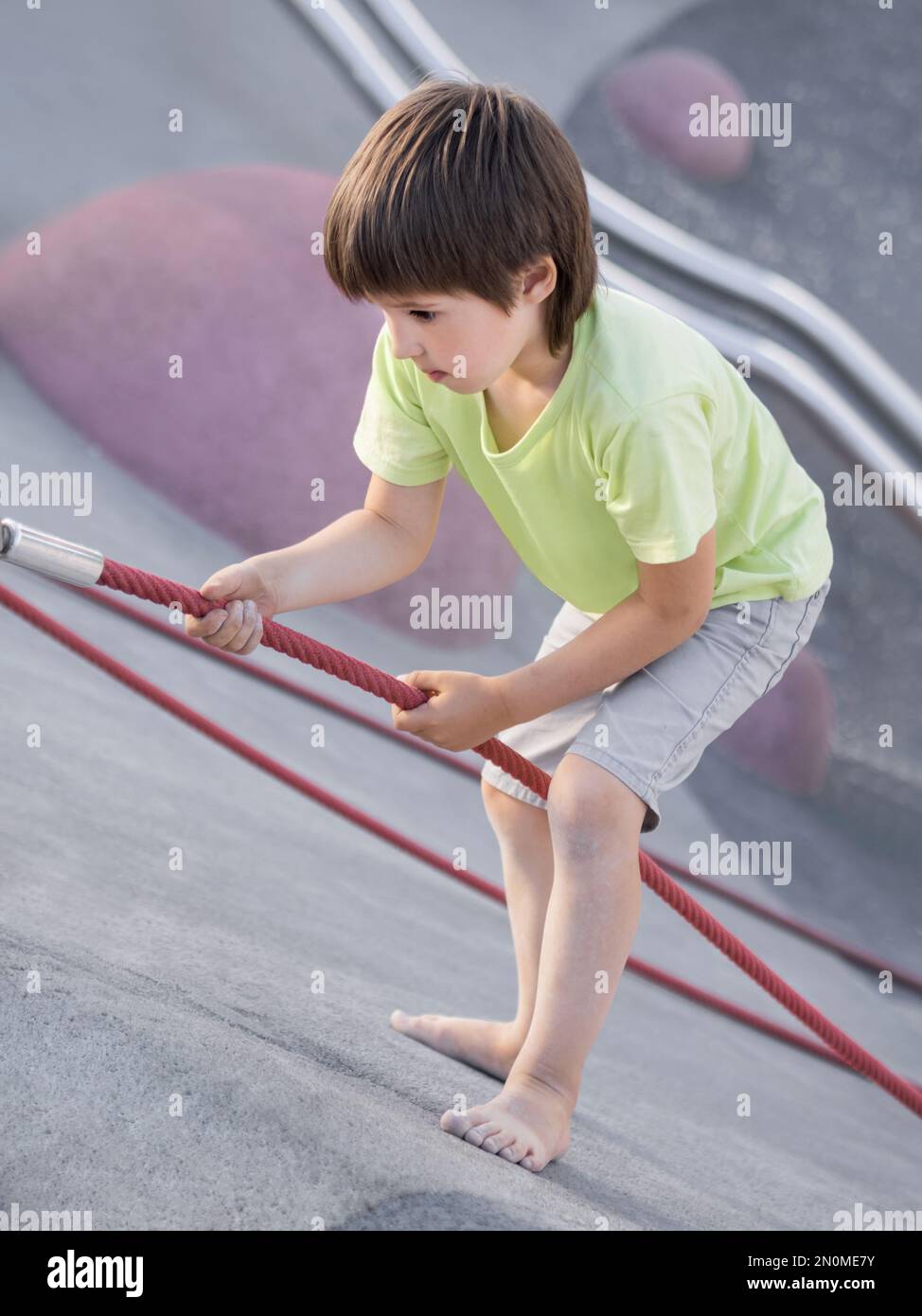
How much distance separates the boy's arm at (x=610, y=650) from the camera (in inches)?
39.3

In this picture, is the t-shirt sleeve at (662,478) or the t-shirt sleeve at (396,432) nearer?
the t-shirt sleeve at (662,478)

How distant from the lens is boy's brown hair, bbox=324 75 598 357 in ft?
2.90

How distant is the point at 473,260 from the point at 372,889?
1.08 meters

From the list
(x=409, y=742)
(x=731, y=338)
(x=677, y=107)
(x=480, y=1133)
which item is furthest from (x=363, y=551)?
(x=677, y=107)

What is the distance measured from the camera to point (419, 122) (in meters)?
0.92

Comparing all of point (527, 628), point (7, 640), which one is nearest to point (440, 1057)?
point (7, 640)

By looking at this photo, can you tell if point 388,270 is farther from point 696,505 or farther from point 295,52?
A: point 295,52

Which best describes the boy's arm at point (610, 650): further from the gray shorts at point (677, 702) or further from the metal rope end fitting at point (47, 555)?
the metal rope end fitting at point (47, 555)

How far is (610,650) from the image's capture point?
3.31 feet

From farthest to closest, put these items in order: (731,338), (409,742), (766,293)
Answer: (766,293) < (731,338) < (409,742)

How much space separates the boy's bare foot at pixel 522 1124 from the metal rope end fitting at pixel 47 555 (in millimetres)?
474

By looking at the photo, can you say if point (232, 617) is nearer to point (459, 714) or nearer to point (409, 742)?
point (459, 714)

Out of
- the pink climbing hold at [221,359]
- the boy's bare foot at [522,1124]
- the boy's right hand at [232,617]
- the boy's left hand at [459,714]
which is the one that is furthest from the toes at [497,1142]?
the pink climbing hold at [221,359]

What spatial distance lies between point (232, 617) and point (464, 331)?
0.25 metres
